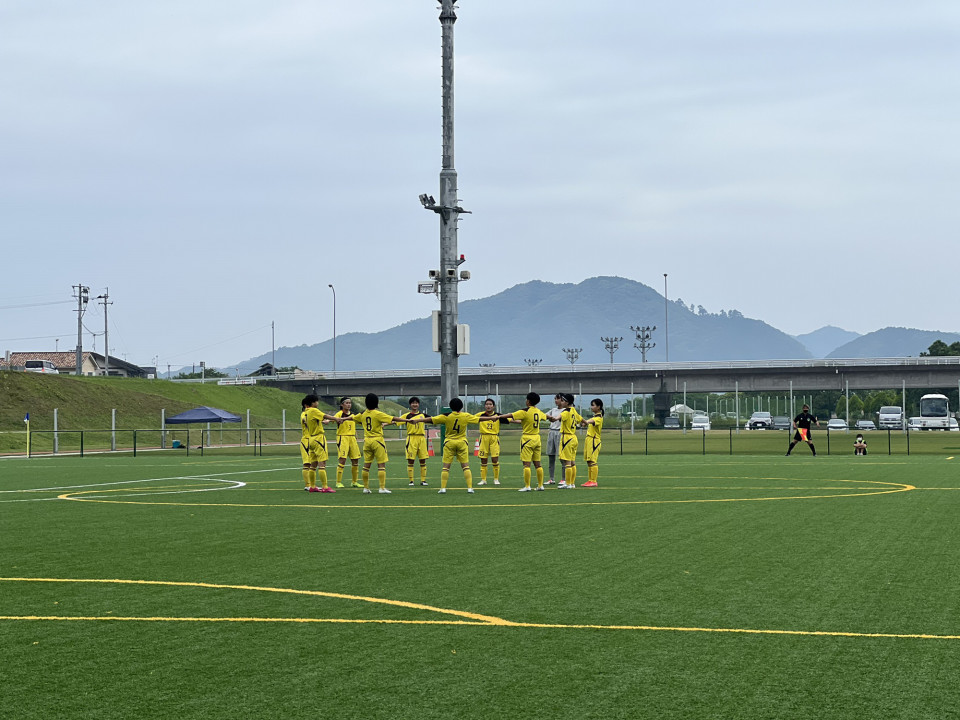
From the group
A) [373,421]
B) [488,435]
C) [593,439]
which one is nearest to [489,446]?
[488,435]

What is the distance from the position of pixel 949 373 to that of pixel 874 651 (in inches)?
4026

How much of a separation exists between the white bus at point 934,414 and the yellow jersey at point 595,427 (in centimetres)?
7367

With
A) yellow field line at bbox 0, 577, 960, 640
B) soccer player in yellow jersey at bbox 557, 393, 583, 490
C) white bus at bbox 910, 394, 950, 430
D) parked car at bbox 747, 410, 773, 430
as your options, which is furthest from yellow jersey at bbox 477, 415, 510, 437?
parked car at bbox 747, 410, 773, 430

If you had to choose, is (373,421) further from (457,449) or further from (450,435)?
(457,449)

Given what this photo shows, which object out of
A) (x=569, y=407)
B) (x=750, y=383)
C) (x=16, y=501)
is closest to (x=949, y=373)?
(x=750, y=383)

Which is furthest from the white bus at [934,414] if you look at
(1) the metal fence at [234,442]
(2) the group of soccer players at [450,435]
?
(2) the group of soccer players at [450,435]

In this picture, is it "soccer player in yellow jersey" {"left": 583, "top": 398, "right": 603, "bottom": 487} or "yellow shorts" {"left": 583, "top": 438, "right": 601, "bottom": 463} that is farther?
"yellow shorts" {"left": 583, "top": 438, "right": 601, "bottom": 463}

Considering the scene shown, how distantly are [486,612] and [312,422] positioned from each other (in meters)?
13.2

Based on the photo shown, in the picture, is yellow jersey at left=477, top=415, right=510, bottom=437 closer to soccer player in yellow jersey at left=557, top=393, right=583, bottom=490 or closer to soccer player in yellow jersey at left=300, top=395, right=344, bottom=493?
soccer player in yellow jersey at left=557, top=393, right=583, bottom=490

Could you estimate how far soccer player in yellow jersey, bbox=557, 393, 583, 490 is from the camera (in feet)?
75.3

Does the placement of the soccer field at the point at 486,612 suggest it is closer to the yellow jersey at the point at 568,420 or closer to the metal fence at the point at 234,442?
the yellow jersey at the point at 568,420

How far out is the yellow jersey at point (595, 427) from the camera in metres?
23.5

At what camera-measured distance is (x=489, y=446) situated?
23.5 m

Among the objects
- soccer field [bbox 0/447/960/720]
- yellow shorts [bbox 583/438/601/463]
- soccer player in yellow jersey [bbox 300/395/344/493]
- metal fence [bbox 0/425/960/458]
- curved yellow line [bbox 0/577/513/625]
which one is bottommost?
metal fence [bbox 0/425/960/458]
